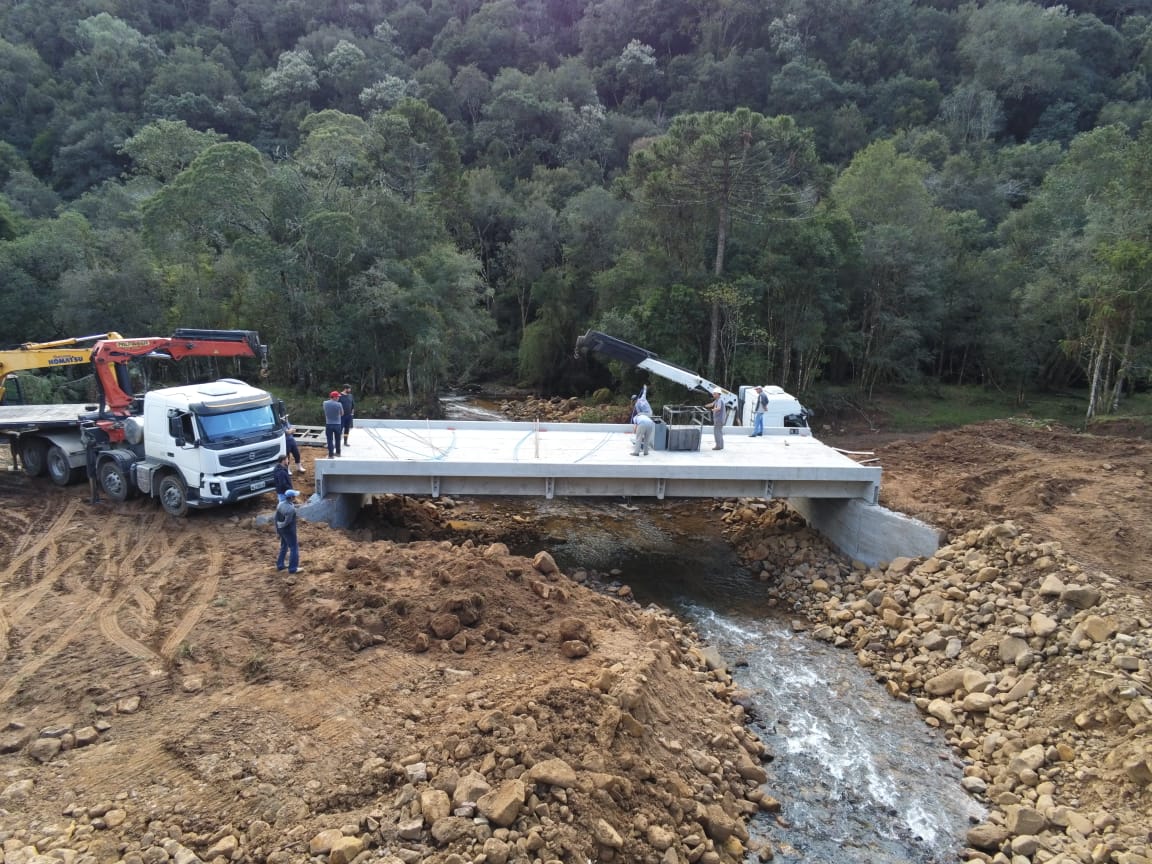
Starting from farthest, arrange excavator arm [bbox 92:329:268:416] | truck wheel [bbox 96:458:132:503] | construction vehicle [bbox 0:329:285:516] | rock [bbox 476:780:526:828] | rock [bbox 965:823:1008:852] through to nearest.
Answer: excavator arm [bbox 92:329:268:416], truck wheel [bbox 96:458:132:503], construction vehicle [bbox 0:329:285:516], rock [bbox 965:823:1008:852], rock [bbox 476:780:526:828]

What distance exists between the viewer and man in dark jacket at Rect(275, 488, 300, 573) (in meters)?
11.1

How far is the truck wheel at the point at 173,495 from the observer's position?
13445 mm

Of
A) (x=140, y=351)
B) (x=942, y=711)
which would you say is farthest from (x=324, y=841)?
(x=140, y=351)

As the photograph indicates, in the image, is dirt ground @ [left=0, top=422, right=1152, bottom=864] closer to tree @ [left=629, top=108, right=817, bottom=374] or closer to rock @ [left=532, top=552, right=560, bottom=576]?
rock @ [left=532, top=552, right=560, bottom=576]

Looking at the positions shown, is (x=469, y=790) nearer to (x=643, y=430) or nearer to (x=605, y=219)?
(x=643, y=430)

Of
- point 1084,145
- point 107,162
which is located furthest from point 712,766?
point 107,162

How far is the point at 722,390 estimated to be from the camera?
1906 centimetres

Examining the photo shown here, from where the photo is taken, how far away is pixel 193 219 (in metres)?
27.0

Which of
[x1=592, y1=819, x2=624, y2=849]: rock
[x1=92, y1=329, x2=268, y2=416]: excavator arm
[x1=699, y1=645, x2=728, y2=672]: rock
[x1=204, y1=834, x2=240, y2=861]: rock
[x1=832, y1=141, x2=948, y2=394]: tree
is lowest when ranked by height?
[x1=699, y1=645, x2=728, y2=672]: rock

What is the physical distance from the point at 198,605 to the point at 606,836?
716 centimetres

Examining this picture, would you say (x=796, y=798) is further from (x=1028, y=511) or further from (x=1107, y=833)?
(x=1028, y=511)

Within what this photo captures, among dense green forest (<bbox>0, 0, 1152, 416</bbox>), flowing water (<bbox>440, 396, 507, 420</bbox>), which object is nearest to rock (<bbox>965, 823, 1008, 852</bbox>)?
dense green forest (<bbox>0, 0, 1152, 416</bbox>)

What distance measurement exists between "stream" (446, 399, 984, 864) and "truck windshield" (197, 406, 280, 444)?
677cm

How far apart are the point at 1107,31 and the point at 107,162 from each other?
84.2m
